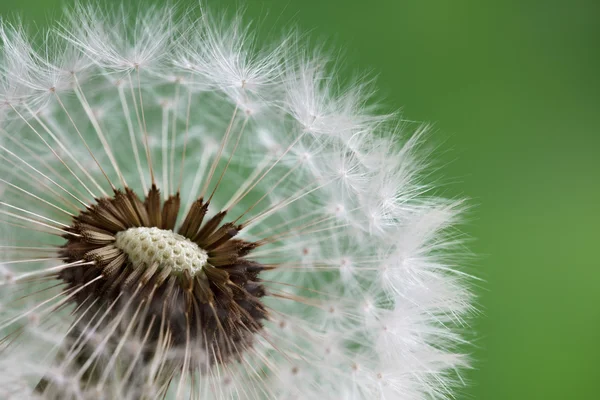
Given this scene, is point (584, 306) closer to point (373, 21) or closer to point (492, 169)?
point (492, 169)

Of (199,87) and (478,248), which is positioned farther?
(478,248)

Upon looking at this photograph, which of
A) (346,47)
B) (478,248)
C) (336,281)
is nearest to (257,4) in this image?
(346,47)

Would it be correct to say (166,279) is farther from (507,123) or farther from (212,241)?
(507,123)

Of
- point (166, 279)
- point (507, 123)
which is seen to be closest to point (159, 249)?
point (166, 279)

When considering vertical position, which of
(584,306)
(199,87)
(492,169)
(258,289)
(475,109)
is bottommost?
(258,289)

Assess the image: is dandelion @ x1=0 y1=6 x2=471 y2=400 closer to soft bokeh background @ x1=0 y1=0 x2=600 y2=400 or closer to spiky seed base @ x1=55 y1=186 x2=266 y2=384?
spiky seed base @ x1=55 y1=186 x2=266 y2=384

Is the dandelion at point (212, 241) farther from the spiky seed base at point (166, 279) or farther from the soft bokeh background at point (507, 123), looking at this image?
the soft bokeh background at point (507, 123)
